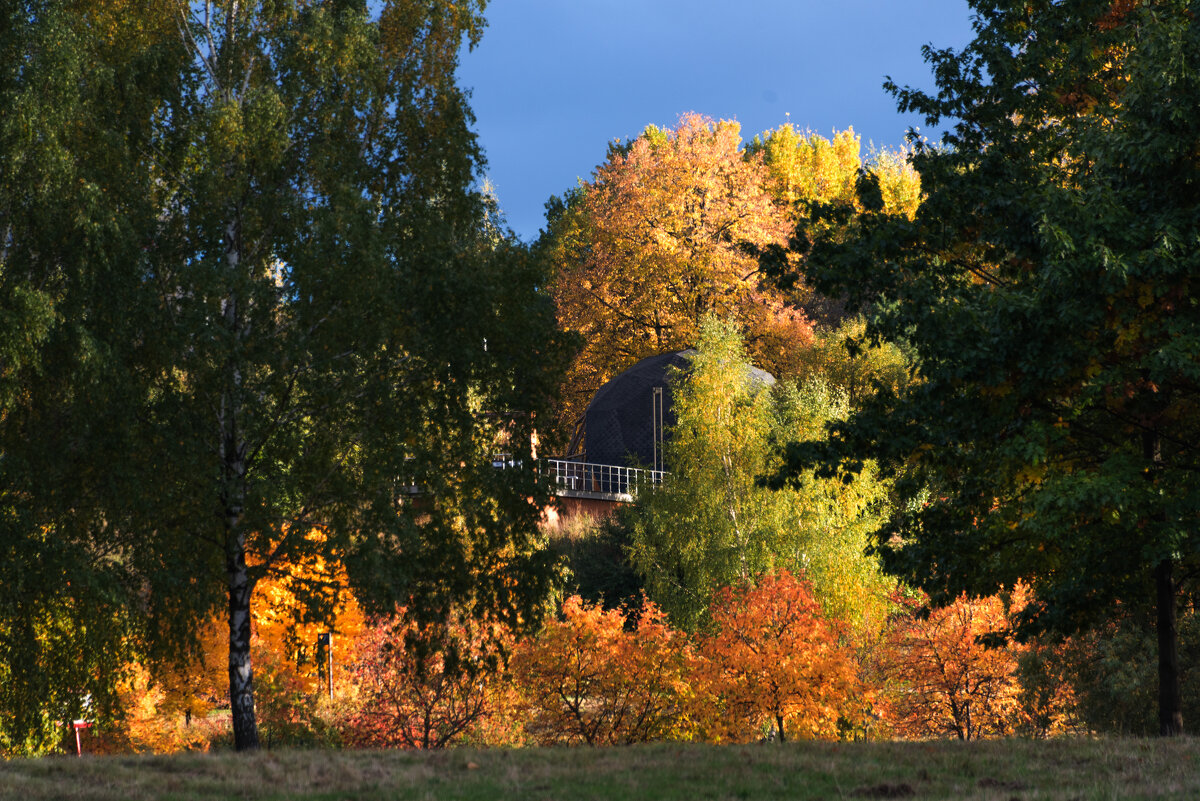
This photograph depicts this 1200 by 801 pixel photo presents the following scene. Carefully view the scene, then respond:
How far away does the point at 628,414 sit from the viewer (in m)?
45.8

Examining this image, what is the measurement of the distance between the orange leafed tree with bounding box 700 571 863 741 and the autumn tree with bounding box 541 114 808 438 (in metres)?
25.0

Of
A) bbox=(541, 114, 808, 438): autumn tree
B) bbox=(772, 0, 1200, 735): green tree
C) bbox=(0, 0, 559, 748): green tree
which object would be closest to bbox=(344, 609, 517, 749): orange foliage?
bbox=(0, 0, 559, 748): green tree

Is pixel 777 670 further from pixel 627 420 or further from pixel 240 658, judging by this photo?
pixel 627 420

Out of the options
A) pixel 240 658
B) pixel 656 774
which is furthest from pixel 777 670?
pixel 656 774

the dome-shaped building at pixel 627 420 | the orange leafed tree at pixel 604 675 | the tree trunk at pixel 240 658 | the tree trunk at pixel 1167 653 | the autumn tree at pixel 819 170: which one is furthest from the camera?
the autumn tree at pixel 819 170

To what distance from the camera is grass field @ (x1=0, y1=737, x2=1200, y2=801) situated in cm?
1031

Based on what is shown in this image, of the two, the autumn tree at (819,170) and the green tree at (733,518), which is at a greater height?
the autumn tree at (819,170)

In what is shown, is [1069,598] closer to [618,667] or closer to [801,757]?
[801,757]

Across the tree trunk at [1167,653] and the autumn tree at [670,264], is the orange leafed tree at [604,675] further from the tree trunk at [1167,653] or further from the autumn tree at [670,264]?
the autumn tree at [670,264]

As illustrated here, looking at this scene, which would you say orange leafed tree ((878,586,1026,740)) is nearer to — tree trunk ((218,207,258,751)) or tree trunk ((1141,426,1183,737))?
tree trunk ((1141,426,1183,737))

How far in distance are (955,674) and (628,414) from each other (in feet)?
71.8

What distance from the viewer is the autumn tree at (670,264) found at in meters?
49.4

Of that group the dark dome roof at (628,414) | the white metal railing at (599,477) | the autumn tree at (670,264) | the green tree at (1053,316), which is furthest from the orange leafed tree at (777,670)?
the autumn tree at (670,264)

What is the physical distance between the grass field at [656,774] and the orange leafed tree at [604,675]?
31.5 feet
